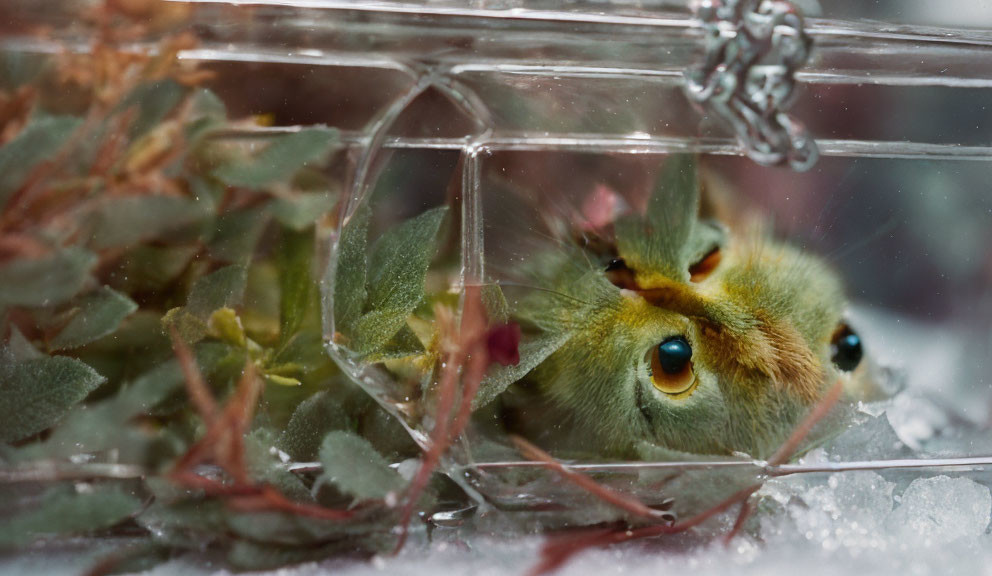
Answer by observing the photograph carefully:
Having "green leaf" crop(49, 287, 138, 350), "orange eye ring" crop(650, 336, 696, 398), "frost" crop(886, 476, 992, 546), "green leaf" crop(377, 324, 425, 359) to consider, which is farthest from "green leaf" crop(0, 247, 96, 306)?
"frost" crop(886, 476, 992, 546)

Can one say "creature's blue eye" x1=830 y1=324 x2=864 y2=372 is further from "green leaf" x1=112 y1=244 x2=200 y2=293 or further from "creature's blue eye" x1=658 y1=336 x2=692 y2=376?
"green leaf" x1=112 y1=244 x2=200 y2=293

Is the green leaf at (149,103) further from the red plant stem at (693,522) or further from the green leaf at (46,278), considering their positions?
the red plant stem at (693,522)

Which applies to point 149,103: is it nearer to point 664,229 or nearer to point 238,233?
point 238,233

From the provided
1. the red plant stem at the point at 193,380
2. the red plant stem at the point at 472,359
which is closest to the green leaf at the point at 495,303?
the red plant stem at the point at 472,359

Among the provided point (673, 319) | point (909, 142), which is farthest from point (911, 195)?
point (673, 319)

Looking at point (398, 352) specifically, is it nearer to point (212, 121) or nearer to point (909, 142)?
point (212, 121)
